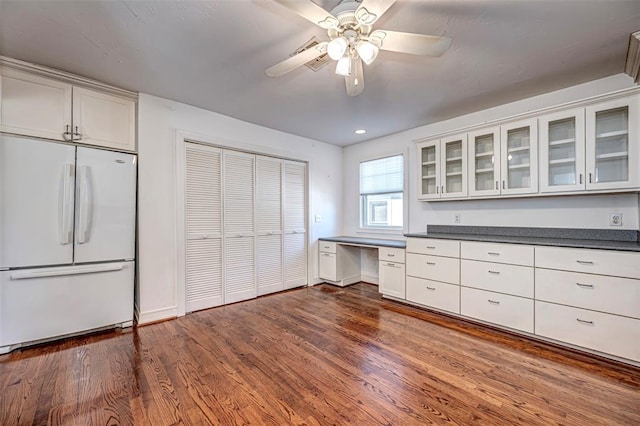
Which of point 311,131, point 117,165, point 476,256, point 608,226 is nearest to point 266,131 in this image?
point 311,131

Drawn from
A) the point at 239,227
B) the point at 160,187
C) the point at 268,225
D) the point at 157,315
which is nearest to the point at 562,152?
the point at 268,225

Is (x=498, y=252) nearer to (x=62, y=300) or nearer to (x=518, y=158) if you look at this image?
(x=518, y=158)

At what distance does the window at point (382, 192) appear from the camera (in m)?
4.28

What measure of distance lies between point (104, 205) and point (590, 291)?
4.37 meters

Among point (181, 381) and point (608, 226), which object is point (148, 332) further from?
point (608, 226)

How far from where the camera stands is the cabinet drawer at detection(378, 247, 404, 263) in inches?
141

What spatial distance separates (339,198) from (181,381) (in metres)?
3.67

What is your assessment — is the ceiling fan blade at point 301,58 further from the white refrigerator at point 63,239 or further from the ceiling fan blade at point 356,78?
the white refrigerator at point 63,239

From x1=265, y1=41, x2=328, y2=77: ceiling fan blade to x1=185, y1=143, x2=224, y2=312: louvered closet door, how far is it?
5.90 ft

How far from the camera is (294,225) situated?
171 inches

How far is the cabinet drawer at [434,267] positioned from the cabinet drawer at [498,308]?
0.18 metres

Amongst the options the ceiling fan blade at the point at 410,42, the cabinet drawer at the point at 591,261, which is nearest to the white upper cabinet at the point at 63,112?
the ceiling fan blade at the point at 410,42

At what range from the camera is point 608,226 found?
2.59 meters

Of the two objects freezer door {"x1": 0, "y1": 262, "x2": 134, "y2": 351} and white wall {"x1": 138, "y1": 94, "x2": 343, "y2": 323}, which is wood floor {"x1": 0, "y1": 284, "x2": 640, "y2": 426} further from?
white wall {"x1": 138, "y1": 94, "x2": 343, "y2": 323}
